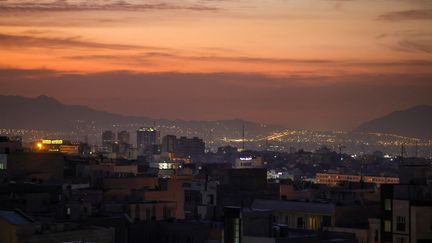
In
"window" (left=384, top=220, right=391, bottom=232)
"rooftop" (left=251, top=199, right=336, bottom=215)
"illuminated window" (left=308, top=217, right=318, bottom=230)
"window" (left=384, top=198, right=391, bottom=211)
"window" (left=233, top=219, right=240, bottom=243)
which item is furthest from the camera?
"rooftop" (left=251, top=199, right=336, bottom=215)

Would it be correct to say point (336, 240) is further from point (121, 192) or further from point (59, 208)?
point (121, 192)

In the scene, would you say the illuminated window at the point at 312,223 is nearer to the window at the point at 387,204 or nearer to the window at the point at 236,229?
the window at the point at 387,204

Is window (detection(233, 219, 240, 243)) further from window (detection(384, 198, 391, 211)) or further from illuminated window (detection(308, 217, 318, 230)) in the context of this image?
illuminated window (detection(308, 217, 318, 230))

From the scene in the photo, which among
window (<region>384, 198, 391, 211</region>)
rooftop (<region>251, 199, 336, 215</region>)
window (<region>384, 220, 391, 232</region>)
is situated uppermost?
window (<region>384, 198, 391, 211</region>)

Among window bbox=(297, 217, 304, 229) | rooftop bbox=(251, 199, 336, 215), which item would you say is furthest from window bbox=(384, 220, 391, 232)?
window bbox=(297, 217, 304, 229)

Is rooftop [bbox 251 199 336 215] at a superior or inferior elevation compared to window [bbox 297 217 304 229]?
superior

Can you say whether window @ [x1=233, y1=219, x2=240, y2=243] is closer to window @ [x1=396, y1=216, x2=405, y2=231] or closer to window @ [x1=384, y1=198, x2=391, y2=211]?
window @ [x1=396, y1=216, x2=405, y2=231]

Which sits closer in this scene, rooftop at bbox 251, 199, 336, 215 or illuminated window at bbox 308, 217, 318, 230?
illuminated window at bbox 308, 217, 318, 230

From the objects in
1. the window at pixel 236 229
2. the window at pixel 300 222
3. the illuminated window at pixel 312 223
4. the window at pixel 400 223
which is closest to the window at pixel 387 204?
the window at pixel 400 223

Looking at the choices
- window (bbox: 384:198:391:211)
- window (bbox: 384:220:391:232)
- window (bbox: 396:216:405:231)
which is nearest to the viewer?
window (bbox: 396:216:405:231)

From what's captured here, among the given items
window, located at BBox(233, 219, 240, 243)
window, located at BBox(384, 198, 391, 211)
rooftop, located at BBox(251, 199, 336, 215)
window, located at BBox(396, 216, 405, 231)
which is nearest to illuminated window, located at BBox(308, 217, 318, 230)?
rooftop, located at BBox(251, 199, 336, 215)

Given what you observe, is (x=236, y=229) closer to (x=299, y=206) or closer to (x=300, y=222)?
(x=300, y=222)

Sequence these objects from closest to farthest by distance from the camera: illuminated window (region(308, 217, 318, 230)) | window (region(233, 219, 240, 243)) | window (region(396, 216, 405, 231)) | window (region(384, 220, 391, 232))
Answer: window (region(233, 219, 240, 243)), window (region(396, 216, 405, 231)), window (region(384, 220, 391, 232)), illuminated window (region(308, 217, 318, 230))

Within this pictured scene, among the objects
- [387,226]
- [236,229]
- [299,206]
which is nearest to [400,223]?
[387,226]
